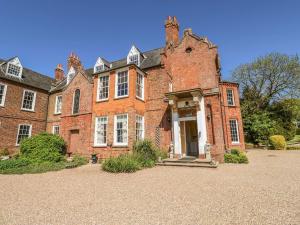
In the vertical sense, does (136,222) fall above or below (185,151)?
below

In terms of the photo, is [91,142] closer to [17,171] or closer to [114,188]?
[17,171]

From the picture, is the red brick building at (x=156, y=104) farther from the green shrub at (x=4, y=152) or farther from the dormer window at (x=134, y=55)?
the green shrub at (x=4, y=152)

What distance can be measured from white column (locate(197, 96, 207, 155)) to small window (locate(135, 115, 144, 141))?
4747 millimetres

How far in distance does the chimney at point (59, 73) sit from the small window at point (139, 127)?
1728cm

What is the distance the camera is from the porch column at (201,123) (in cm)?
1245

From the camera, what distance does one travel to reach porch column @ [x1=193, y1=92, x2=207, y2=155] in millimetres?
12453

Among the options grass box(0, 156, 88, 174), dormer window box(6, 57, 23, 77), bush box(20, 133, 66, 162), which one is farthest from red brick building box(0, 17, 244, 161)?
dormer window box(6, 57, 23, 77)

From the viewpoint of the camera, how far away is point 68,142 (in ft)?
54.7

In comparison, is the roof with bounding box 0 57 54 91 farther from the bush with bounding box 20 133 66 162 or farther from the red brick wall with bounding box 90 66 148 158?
the red brick wall with bounding box 90 66 148 158

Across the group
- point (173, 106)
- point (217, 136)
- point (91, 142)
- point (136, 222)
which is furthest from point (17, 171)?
point (217, 136)

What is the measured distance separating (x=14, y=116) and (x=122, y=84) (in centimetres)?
1268

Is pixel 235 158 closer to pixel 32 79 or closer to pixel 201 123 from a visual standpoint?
pixel 201 123

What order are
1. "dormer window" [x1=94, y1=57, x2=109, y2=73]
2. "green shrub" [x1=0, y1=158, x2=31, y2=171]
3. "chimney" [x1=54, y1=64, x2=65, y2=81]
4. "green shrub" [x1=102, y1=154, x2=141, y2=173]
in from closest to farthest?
"green shrub" [x1=102, y1=154, x2=141, y2=173]
"green shrub" [x1=0, y1=158, x2=31, y2=171]
"dormer window" [x1=94, y1=57, x2=109, y2=73]
"chimney" [x1=54, y1=64, x2=65, y2=81]

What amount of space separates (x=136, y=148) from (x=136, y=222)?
8.41 metres
